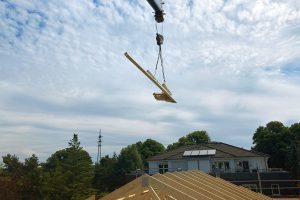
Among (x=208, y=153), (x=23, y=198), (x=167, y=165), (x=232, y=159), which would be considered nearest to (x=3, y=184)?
(x=23, y=198)

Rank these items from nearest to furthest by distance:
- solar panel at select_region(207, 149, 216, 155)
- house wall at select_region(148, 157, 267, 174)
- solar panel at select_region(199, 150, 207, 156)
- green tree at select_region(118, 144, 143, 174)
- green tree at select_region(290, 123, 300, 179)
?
house wall at select_region(148, 157, 267, 174) < solar panel at select_region(207, 149, 216, 155) < solar panel at select_region(199, 150, 207, 156) < green tree at select_region(290, 123, 300, 179) < green tree at select_region(118, 144, 143, 174)

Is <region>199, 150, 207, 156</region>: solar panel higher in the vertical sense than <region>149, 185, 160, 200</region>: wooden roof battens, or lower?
higher

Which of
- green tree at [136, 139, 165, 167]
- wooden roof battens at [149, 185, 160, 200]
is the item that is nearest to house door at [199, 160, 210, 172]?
green tree at [136, 139, 165, 167]

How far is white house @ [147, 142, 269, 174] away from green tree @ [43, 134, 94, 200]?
298 inches

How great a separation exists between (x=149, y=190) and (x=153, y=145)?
2391 inches

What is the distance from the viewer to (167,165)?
37906mm

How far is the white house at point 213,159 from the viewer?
34.5 meters

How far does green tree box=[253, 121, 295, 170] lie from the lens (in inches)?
1689

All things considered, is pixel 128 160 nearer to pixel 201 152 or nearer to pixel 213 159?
pixel 201 152

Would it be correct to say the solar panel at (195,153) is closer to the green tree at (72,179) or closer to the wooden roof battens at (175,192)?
the green tree at (72,179)

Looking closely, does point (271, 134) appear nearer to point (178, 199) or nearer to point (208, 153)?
point (208, 153)

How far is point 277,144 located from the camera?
45969 millimetres

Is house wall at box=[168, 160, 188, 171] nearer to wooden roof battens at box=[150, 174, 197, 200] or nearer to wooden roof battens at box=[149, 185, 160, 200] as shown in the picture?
wooden roof battens at box=[150, 174, 197, 200]

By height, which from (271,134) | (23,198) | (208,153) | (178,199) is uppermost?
(271,134)
